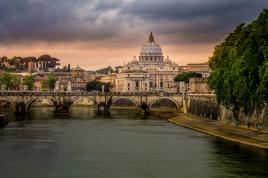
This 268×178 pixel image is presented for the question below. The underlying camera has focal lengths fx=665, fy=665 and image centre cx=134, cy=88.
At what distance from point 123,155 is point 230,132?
15893mm

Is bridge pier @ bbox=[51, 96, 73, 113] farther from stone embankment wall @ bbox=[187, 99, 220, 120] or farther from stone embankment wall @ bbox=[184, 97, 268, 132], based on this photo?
stone embankment wall @ bbox=[187, 99, 220, 120]

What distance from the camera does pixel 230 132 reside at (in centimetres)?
5597

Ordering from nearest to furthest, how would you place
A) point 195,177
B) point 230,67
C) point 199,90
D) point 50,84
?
point 195,177, point 230,67, point 199,90, point 50,84

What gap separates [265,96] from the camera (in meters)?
48.5

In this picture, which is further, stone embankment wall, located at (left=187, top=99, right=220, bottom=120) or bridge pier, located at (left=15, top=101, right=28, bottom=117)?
bridge pier, located at (left=15, top=101, right=28, bottom=117)

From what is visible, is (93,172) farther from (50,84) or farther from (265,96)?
(50,84)

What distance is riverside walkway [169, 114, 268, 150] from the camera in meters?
47.5

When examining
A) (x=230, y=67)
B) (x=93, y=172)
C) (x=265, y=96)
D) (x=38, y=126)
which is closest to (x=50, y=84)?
(x=38, y=126)

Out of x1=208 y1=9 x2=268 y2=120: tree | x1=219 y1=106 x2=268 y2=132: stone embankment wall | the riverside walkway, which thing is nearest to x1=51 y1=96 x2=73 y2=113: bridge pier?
the riverside walkway

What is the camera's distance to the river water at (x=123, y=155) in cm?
3588

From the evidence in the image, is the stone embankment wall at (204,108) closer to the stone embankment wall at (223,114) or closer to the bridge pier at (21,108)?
the stone embankment wall at (223,114)

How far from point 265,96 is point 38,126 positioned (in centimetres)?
2684

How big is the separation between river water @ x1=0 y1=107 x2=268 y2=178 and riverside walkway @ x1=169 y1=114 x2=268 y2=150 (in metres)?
1.04

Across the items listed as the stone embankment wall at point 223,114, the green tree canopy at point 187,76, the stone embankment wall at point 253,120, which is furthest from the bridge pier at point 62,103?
the green tree canopy at point 187,76
